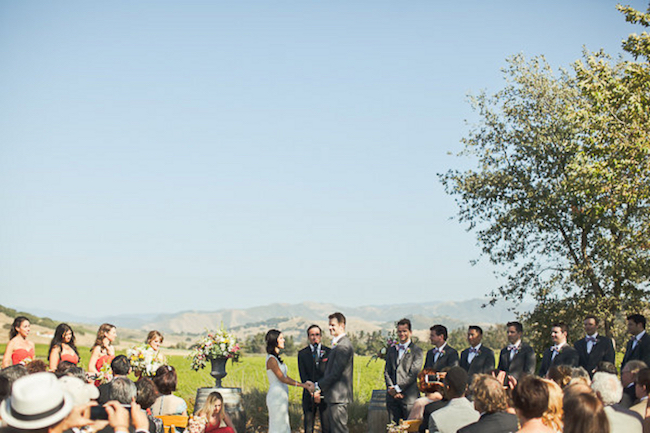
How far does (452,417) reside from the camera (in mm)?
6051

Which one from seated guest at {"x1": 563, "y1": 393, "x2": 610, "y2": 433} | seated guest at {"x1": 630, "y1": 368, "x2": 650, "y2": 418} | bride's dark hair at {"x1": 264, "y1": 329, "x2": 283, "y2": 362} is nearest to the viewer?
seated guest at {"x1": 563, "y1": 393, "x2": 610, "y2": 433}

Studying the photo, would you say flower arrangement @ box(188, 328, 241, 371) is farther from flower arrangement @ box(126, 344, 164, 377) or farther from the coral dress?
the coral dress

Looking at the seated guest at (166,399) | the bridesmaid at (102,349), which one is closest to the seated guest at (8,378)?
the seated guest at (166,399)

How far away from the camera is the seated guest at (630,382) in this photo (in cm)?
745

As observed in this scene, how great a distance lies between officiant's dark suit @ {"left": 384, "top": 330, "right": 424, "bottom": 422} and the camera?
10.6 m

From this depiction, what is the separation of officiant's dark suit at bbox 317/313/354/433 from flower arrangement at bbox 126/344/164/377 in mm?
2690

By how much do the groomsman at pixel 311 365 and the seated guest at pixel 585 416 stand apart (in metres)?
6.46

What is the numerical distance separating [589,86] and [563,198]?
20.6 ft

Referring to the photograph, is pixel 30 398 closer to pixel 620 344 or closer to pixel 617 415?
pixel 617 415

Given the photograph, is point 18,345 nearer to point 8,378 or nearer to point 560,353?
point 8,378

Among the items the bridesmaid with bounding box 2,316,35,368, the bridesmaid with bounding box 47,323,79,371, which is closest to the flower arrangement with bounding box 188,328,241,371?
the bridesmaid with bounding box 47,323,79,371

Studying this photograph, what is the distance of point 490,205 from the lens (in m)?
21.7

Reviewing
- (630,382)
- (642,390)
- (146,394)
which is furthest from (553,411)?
(146,394)

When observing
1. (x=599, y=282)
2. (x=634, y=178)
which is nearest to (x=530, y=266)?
(x=599, y=282)
